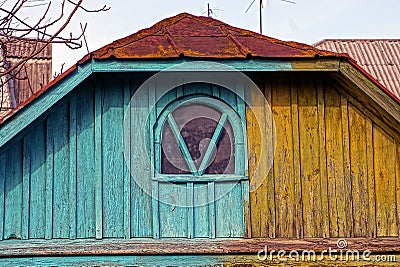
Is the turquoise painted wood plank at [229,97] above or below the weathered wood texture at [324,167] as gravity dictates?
above

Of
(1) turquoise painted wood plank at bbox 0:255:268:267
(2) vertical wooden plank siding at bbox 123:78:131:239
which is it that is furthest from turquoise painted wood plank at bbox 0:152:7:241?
(2) vertical wooden plank siding at bbox 123:78:131:239

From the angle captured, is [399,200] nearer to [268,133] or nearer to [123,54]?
[268,133]

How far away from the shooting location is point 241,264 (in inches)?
249

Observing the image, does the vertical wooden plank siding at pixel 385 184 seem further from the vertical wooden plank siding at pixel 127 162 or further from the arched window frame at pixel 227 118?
the vertical wooden plank siding at pixel 127 162

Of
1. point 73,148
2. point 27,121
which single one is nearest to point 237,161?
point 73,148

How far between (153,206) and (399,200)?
2.35 metres

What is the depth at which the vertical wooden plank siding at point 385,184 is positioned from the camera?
21.2 feet

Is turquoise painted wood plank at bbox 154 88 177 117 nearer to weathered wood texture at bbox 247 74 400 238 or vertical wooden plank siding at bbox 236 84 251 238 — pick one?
vertical wooden plank siding at bbox 236 84 251 238

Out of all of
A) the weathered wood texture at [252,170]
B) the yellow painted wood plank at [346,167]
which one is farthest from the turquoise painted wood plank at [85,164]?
the yellow painted wood plank at [346,167]

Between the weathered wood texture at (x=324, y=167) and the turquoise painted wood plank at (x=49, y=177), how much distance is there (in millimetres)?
1875

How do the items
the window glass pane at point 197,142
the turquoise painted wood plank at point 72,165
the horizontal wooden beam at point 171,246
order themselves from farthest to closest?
the window glass pane at point 197,142 → the turquoise painted wood plank at point 72,165 → the horizontal wooden beam at point 171,246

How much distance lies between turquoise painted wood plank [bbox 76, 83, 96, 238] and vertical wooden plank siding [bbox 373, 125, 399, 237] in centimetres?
270

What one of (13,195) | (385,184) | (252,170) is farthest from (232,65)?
(13,195)

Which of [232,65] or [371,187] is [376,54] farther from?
[232,65]
